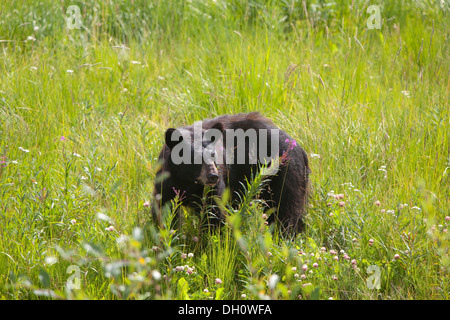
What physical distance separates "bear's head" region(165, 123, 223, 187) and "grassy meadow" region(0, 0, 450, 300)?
1.07 ft

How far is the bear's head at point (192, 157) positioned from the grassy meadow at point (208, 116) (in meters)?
0.32

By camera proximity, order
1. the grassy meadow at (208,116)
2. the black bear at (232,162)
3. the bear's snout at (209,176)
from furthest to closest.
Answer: the black bear at (232,162)
the bear's snout at (209,176)
the grassy meadow at (208,116)

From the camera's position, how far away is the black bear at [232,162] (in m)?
3.31

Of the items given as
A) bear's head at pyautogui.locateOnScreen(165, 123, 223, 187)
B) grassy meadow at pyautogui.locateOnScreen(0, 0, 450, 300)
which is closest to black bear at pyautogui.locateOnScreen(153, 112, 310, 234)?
bear's head at pyautogui.locateOnScreen(165, 123, 223, 187)

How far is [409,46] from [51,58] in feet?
12.3

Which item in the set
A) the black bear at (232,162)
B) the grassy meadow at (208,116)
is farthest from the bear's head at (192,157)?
the grassy meadow at (208,116)

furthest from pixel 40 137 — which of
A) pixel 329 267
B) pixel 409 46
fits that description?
pixel 409 46

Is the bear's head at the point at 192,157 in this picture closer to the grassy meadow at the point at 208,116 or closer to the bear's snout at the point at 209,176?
the bear's snout at the point at 209,176

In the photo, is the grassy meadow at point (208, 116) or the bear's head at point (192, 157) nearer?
the grassy meadow at point (208, 116)

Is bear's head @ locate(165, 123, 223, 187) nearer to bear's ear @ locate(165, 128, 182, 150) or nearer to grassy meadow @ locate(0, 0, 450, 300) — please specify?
bear's ear @ locate(165, 128, 182, 150)

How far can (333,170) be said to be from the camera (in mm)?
3994

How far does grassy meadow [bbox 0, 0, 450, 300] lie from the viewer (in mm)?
2836

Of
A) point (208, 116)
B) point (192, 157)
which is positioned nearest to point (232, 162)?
point (192, 157)
